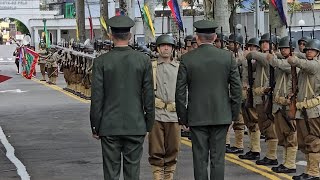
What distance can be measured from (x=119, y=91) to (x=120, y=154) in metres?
0.64

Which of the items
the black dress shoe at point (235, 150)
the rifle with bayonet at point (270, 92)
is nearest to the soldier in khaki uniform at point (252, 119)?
the black dress shoe at point (235, 150)

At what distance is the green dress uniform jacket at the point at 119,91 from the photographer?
7.93 m

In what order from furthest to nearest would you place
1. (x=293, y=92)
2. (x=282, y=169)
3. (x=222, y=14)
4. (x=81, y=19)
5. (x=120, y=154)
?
(x=81, y=19), (x=222, y=14), (x=282, y=169), (x=293, y=92), (x=120, y=154)

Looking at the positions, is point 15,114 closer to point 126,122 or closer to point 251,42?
point 251,42

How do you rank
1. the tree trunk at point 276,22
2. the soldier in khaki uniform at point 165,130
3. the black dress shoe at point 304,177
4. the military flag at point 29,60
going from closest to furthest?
1. the soldier in khaki uniform at point 165,130
2. the black dress shoe at point 304,177
3. the tree trunk at point 276,22
4. the military flag at point 29,60

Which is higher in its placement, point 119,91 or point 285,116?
point 119,91

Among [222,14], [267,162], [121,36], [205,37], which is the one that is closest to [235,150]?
[267,162]

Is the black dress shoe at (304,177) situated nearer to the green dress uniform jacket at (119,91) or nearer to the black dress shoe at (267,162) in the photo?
the black dress shoe at (267,162)

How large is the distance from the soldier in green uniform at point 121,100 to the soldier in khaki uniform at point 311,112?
→ 2937 mm

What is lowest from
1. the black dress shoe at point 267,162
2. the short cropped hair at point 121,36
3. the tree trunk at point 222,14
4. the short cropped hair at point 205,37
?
the black dress shoe at point 267,162

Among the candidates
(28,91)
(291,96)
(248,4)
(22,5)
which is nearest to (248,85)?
(291,96)

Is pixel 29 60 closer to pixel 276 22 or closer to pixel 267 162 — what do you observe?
pixel 276 22

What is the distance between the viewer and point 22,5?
88500mm

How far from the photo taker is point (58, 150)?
1370 centimetres
